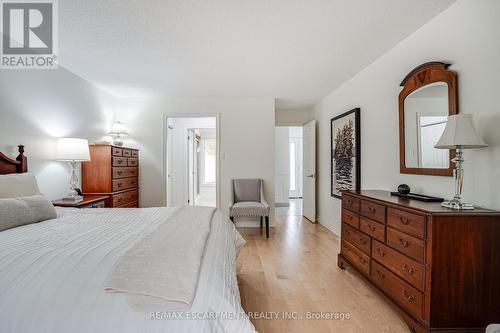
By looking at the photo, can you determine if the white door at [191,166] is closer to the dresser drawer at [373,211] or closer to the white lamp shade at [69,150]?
the white lamp shade at [69,150]

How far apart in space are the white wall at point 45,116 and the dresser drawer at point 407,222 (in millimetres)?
3505

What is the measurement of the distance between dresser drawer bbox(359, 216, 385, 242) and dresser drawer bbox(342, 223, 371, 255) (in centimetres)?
6

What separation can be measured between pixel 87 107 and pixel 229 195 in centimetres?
261

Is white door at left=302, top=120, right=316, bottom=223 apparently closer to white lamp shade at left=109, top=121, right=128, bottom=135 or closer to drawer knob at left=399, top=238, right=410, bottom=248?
drawer knob at left=399, top=238, right=410, bottom=248

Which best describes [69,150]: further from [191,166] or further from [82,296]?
[191,166]

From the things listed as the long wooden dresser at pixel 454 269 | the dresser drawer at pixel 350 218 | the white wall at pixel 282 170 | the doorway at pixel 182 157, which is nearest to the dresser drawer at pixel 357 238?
the dresser drawer at pixel 350 218

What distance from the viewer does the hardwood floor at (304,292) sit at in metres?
1.75

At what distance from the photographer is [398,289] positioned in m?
1.76

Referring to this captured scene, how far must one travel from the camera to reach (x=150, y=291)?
2.87 ft

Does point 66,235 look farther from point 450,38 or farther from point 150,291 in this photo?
point 450,38

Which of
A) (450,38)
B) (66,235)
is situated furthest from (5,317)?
(450,38)

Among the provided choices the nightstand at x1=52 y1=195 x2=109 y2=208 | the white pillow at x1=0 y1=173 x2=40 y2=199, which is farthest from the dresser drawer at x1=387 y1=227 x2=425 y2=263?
the nightstand at x1=52 y1=195 x2=109 y2=208

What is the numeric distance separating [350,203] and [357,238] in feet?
1.17

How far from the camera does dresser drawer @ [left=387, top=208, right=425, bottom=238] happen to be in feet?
5.08
